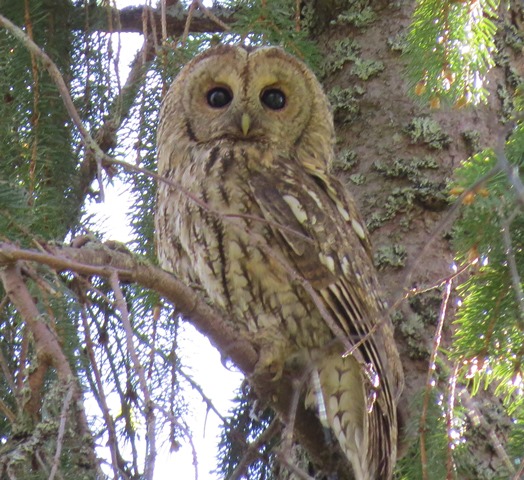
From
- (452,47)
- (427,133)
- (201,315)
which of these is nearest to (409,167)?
(427,133)


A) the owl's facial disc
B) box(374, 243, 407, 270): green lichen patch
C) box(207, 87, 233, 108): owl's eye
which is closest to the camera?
box(374, 243, 407, 270): green lichen patch

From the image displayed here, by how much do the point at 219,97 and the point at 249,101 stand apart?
134mm

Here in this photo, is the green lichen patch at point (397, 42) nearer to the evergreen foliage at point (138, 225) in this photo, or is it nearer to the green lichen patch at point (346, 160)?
the evergreen foliage at point (138, 225)

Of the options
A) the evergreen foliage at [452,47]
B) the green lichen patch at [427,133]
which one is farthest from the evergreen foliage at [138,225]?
the green lichen patch at [427,133]

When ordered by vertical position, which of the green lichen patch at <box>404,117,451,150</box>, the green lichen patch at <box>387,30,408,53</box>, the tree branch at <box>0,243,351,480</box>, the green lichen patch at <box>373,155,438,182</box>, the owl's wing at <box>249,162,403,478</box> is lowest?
the tree branch at <box>0,243,351,480</box>

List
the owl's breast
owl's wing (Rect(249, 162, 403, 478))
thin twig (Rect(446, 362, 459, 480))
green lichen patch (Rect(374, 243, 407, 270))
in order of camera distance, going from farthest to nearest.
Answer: green lichen patch (Rect(374, 243, 407, 270)) < the owl's breast < owl's wing (Rect(249, 162, 403, 478)) < thin twig (Rect(446, 362, 459, 480))

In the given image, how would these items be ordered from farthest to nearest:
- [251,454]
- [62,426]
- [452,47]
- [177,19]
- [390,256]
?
[177,19]
[390,256]
[452,47]
[251,454]
[62,426]

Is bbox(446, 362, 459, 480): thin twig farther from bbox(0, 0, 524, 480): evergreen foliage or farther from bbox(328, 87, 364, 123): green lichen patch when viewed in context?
bbox(328, 87, 364, 123): green lichen patch

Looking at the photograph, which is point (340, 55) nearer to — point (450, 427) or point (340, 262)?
point (340, 262)

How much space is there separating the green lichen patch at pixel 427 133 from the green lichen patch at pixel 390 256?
1.19 ft

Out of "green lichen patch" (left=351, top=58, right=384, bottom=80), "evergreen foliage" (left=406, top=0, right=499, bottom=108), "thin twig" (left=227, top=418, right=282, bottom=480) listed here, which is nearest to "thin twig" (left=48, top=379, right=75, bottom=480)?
"thin twig" (left=227, top=418, right=282, bottom=480)

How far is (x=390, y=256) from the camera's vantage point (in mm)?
2596

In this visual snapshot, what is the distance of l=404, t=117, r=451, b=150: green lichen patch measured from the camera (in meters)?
2.73

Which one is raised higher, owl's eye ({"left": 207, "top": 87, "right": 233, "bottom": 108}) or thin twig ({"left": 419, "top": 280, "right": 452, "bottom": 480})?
owl's eye ({"left": 207, "top": 87, "right": 233, "bottom": 108})
